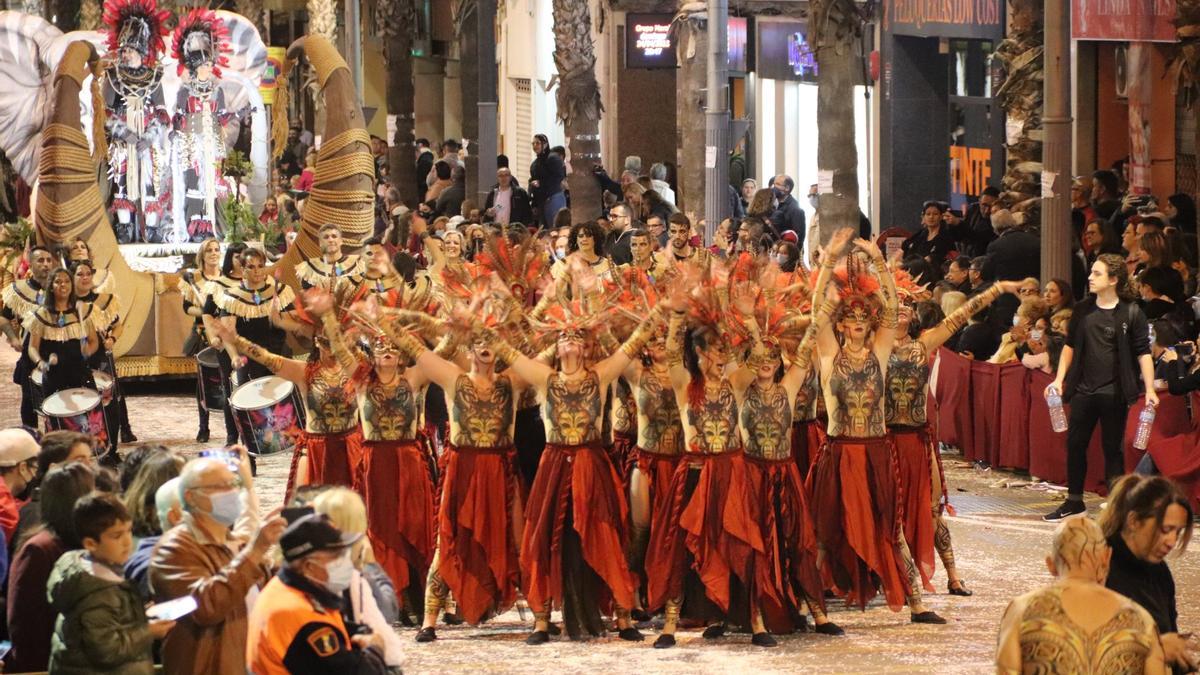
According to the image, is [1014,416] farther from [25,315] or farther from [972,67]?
[972,67]

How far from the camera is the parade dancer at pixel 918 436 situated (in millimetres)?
12430

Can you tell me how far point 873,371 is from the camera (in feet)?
39.8

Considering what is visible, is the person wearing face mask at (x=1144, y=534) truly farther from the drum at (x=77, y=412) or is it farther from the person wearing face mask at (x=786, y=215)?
the person wearing face mask at (x=786, y=215)

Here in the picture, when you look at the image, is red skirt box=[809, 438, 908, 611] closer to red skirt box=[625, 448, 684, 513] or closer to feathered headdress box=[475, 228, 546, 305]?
Result: red skirt box=[625, 448, 684, 513]

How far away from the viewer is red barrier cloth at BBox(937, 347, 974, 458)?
17812 mm

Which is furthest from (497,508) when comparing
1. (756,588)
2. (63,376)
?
(63,376)

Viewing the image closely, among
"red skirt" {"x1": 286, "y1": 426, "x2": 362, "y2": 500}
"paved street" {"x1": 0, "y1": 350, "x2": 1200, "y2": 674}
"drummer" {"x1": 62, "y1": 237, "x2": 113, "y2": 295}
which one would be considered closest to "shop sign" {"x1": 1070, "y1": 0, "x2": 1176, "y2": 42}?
"paved street" {"x1": 0, "y1": 350, "x2": 1200, "y2": 674}

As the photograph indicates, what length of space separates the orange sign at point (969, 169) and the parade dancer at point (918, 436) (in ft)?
48.7

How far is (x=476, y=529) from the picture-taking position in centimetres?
1183

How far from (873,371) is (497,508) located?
2.08 meters

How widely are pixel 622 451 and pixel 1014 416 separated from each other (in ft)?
17.7

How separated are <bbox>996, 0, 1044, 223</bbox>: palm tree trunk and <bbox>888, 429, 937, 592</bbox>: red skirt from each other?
8918 millimetres

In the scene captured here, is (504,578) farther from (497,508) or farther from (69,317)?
(69,317)

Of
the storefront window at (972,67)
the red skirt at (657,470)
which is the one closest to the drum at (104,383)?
the red skirt at (657,470)
